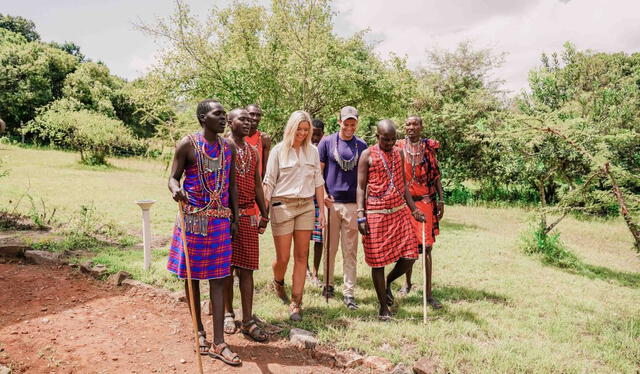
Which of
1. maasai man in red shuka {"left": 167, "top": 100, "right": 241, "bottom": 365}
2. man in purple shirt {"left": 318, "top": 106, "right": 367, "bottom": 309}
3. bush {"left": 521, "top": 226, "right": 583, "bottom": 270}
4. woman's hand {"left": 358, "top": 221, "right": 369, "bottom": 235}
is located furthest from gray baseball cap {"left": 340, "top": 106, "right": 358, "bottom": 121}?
bush {"left": 521, "top": 226, "right": 583, "bottom": 270}

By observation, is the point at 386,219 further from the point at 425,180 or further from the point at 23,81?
the point at 23,81

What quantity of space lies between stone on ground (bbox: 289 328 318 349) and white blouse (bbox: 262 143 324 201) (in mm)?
1245

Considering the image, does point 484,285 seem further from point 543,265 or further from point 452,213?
point 452,213

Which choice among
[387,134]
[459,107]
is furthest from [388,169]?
[459,107]

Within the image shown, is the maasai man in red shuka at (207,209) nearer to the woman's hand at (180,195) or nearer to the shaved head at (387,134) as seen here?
the woman's hand at (180,195)

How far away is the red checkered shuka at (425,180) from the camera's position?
16.0 feet

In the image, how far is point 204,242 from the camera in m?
3.40

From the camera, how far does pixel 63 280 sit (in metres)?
5.19

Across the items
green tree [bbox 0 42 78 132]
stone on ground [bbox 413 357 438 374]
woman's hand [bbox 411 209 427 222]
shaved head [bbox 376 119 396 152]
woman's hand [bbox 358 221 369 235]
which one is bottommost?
stone on ground [bbox 413 357 438 374]

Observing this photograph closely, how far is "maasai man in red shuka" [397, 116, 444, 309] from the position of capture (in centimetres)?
488

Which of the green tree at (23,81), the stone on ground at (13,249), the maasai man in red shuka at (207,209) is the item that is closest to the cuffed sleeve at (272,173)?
the maasai man in red shuka at (207,209)

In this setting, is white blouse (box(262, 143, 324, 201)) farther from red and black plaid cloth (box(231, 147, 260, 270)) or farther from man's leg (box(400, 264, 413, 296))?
man's leg (box(400, 264, 413, 296))

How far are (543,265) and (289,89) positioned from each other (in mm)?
6899

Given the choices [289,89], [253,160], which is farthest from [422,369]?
[289,89]
